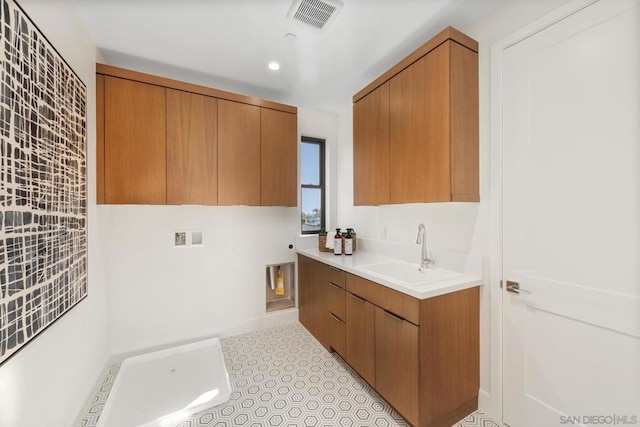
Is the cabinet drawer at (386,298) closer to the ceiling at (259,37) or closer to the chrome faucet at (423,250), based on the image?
the chrome faucet at (423,250)

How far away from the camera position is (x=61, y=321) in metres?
Result: 1.42

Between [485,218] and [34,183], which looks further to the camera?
[485,218]

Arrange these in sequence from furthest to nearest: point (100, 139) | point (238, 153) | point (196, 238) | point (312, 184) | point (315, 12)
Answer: point (312, 184) < point (196, 238) < point (238, 153) < point (100, 139) < point (315, 12)

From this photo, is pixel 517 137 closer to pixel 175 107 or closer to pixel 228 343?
pixel 175 107

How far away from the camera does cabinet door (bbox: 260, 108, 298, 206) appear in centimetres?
261

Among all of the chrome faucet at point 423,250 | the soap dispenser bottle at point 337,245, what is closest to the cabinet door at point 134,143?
the soap dispenser bottle at point 337,245

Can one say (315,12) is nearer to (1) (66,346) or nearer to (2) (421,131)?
(2) (421,131)

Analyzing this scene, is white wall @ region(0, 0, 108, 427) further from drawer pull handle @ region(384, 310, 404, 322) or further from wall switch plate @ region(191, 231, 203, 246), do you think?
drawer pull handle @ region(384, 310, 404, 322)

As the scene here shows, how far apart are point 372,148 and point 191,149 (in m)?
1.62

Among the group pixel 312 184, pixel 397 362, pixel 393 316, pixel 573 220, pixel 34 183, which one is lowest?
pixel 397 362

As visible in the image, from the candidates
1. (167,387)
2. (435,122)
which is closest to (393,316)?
(435,122)

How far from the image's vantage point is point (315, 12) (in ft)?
5.26

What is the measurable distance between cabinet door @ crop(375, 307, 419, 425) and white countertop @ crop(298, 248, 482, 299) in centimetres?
21

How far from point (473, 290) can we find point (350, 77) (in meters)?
2.09
